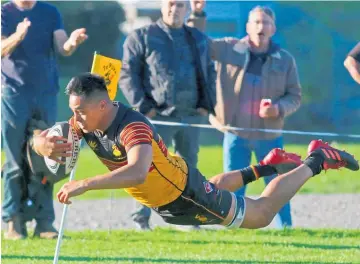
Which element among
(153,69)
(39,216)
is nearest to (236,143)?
(153,69)

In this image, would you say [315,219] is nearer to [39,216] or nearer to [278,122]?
[278,122]

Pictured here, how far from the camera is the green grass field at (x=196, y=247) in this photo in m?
9.38

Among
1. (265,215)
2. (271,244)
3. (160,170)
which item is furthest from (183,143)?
(160,170)

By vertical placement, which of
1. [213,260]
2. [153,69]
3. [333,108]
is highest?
[153,69]

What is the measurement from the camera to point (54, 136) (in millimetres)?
7941

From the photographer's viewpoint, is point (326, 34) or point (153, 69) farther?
point (326, 34)

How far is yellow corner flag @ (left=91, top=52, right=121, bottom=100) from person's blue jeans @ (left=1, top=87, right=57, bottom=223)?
5.97 ft

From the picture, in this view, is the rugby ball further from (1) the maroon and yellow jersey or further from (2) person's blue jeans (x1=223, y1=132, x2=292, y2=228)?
(2) person's blue jeans (x1=223, y1=132, x2=292, y2=228)

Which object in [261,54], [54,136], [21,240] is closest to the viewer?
[54,136]

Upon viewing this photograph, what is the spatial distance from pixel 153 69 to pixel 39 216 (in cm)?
168

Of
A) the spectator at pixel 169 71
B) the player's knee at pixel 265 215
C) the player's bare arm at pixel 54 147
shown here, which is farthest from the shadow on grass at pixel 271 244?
the player's bare arm at pixel 54 147

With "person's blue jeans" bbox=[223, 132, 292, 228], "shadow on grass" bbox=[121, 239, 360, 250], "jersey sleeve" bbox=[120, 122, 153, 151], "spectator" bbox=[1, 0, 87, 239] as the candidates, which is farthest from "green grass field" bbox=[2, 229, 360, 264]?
"jersey sleeve" bbox=[120, 122, 153, 151]

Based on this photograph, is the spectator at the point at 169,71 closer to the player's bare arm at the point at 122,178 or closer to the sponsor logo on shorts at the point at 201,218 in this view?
the sponsor logo on shorts at the point at 201,218

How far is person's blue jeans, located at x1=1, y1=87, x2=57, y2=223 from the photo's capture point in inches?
429
